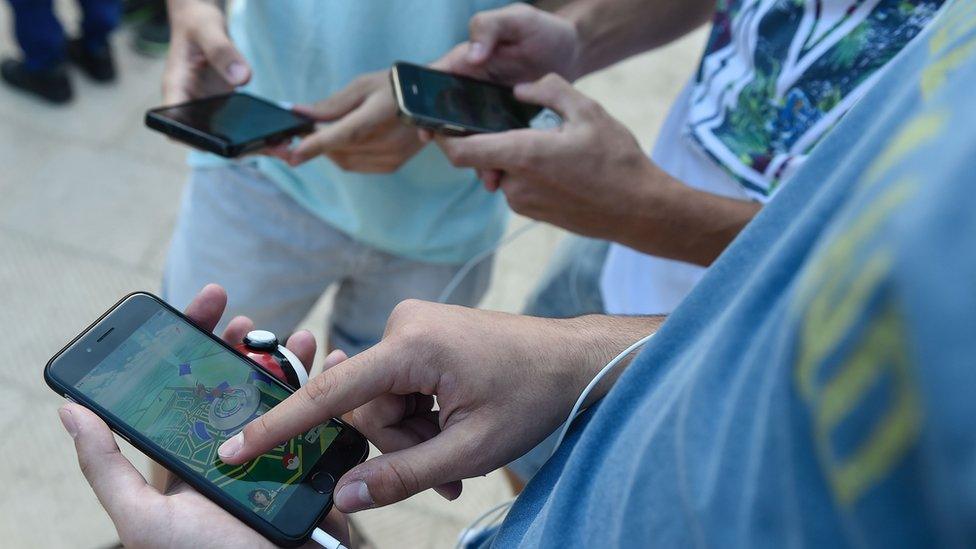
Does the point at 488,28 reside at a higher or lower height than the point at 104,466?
higher

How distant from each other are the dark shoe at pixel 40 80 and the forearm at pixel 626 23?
6.82 ft

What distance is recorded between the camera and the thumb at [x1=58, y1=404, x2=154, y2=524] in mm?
677

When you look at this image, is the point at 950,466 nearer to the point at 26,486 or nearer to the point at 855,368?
the point at 855,368

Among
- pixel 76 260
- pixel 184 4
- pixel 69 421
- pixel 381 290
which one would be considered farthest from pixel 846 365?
pixel 76 260

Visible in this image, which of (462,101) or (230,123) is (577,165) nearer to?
(462,101)

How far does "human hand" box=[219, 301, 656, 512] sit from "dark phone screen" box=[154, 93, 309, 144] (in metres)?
0.58

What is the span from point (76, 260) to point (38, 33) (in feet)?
2.84

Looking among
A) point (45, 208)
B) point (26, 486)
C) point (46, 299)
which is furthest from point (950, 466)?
point (45, 208)

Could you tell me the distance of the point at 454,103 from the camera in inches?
45.2

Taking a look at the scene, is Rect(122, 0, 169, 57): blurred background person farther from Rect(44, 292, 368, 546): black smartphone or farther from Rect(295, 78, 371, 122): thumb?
Rect(44, 292, 368, 546): black smartphone

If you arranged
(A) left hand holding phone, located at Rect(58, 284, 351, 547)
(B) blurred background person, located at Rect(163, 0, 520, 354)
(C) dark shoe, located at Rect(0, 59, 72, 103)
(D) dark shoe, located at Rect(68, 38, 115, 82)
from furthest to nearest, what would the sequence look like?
(D) dark shoe, located at Rect(68, 38, 115, 82) → (C) dark shoe, located at Rect(0, 59, 72, 103) → (B) blurred background person, located at Rect(163, 0, 520, 354) → (A) left hand holding phone, located at Rect(58, 284, 351, 547)

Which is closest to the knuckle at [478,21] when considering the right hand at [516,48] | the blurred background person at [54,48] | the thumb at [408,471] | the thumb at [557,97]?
the right hand at [516,48]

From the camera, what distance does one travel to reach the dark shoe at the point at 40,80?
8.52 feet

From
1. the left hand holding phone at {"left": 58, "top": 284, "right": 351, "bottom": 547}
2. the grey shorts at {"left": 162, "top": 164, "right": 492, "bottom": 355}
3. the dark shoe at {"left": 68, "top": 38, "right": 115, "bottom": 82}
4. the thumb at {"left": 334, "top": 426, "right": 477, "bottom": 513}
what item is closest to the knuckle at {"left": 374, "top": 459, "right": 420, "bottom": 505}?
the thumb at {"left": 334, "top": 426, "right": 477, "bottom": 513}
